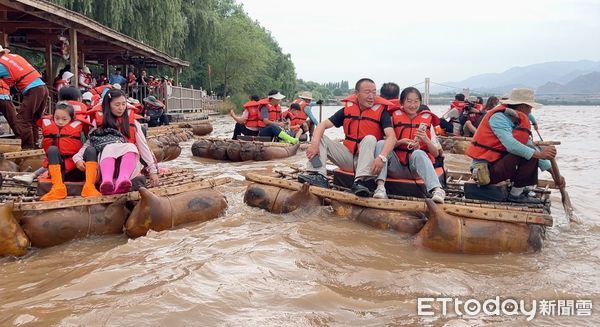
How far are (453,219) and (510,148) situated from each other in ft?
3.29

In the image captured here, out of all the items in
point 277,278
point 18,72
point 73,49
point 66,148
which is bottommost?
point 277,278

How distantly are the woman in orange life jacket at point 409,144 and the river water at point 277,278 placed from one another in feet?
2.42

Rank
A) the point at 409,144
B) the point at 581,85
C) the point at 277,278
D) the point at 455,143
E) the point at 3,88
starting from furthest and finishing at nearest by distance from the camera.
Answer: the point at 581,85, the point at 455,143, the point at 3,88, the point at 409,144, the point at 277,278

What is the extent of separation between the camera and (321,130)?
5617mm

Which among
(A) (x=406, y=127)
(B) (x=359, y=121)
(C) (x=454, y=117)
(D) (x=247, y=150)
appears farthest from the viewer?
(C) (x=454, y=117)

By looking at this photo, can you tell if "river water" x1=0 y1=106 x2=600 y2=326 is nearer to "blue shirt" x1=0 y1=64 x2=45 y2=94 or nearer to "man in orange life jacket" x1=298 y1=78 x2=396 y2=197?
"man in orange life jacket" x1=298 y1=78 x2=396 y2=197

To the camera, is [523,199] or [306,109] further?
[306,109]

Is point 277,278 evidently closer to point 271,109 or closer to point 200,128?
point 271,109

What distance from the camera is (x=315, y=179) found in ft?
19.0

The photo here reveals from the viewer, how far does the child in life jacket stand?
192 inches

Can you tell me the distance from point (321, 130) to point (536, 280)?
2.60 meters

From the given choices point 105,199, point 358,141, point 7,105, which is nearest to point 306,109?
point 7,105

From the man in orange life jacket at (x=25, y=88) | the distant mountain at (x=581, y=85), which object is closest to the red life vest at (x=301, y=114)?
the man in orange life jacket at (x=25, y=88)

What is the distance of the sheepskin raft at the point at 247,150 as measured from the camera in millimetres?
10570
